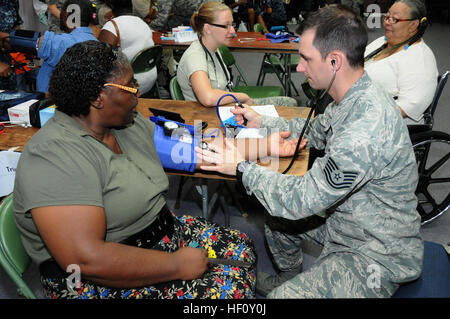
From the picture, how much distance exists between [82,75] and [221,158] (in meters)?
0.63

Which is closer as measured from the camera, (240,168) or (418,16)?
(240,168)

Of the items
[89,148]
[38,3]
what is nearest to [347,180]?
[89,148]

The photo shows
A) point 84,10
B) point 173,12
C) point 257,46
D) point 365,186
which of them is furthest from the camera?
point 173,12

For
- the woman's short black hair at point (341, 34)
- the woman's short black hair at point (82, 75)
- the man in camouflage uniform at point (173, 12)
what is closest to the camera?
the woman's short black hair at point (82, 75)

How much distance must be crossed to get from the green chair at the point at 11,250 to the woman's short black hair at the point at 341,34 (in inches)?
45.9

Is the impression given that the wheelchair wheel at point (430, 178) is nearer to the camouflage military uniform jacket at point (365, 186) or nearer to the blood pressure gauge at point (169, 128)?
the camouflage military uniform jacket at point (365, 186)

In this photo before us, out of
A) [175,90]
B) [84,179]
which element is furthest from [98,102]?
[175,90]

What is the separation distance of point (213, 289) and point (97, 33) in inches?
95.8

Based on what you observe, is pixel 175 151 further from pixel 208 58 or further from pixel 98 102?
pixel 208 58

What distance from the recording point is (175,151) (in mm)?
1505

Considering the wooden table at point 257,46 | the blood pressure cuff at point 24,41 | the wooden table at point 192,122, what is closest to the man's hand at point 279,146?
the wooden table at point 192,122

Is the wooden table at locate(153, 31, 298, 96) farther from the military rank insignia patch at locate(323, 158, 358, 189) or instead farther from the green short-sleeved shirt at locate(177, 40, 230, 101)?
the military rank insignia patch at locate(323, 158, 358, 189)

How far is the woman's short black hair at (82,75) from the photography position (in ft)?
3.53

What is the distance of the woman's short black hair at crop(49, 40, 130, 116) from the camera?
3.53ft
